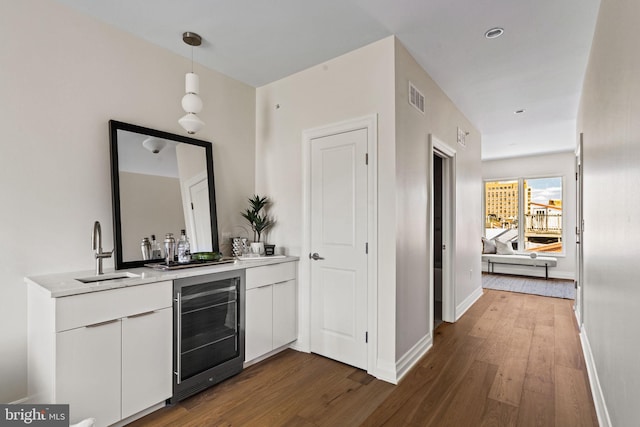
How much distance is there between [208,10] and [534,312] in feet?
17.7

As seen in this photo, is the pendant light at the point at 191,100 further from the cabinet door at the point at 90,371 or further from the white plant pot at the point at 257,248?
the cabinet door at the point at 90,371

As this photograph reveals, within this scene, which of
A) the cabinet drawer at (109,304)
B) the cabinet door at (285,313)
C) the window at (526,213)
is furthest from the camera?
the window at (526,213)

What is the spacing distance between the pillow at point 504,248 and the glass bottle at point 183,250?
745cm

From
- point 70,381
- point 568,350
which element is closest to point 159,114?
point 70,381

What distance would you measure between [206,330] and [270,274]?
740 millimetres

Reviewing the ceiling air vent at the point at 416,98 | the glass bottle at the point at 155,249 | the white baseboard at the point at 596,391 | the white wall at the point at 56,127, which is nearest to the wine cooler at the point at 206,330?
the glass bottle at the point at 155,249

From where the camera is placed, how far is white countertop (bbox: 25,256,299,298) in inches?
70.9

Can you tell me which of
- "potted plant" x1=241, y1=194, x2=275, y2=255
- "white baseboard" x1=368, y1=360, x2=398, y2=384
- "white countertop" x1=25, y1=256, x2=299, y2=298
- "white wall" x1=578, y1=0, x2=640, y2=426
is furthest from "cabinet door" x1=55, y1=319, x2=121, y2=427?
"white wall" x1=578, y1=0, x2=640, y2=426

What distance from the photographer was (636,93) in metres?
1.31

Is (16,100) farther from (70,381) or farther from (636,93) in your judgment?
(636,93)

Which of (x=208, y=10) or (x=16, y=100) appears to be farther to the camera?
(x=208, y=10)

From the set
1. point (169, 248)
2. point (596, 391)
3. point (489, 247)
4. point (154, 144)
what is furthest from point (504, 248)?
point (154, 144)

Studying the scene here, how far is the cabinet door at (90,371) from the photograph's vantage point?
1765 millimetres

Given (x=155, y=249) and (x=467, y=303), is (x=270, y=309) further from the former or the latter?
(x=467, y=303)
